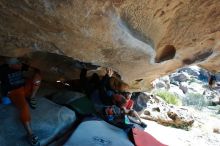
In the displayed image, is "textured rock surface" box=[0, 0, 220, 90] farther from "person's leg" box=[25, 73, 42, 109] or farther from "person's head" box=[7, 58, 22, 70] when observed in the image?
"person's leg" box=[25, 73, 42, 109]

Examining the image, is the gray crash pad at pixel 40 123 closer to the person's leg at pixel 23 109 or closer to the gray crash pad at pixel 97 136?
the person's leg at pixel 23 109

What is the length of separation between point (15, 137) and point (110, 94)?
2.95m

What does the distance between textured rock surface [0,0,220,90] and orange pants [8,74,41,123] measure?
72 centimetres

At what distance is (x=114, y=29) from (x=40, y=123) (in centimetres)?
229

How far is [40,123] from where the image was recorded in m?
5.61

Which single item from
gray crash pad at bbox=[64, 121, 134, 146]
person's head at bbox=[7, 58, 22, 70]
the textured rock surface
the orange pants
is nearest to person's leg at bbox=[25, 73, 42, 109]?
the orange pants

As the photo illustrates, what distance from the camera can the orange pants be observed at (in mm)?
5352

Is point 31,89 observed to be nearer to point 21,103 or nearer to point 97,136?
point 21,103

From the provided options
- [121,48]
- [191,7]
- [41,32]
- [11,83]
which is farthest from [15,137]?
[191,7]

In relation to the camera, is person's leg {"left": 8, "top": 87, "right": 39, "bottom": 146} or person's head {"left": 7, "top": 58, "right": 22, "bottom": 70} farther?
person's head {"left": 7, "top": 58, "right": 22, "bottom": 70}

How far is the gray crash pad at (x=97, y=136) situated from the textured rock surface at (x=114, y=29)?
4.01ft

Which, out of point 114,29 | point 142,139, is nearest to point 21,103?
point 114,29

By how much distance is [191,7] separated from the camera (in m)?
4.68

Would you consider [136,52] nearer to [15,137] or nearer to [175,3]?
[175,3]
